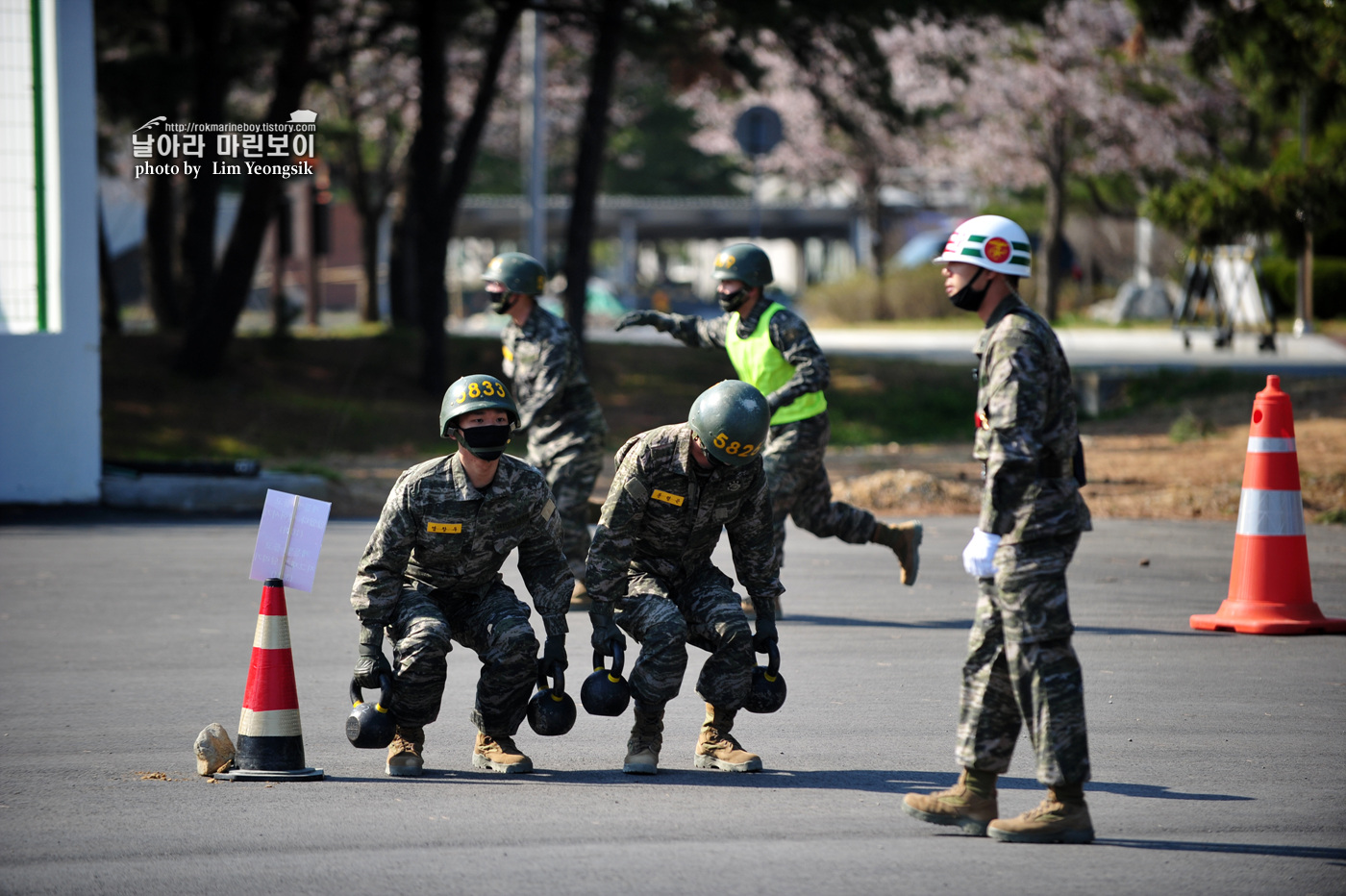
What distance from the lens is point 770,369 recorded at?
874cm

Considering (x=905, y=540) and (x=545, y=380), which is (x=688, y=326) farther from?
(x=905, y=540)

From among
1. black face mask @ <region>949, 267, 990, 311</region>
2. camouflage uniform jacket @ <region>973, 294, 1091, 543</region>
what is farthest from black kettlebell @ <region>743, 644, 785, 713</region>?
black face mask @ <region>949, 267, 990, 311</region>

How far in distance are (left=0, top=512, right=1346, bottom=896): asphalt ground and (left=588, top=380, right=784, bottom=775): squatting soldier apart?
241 millimetres

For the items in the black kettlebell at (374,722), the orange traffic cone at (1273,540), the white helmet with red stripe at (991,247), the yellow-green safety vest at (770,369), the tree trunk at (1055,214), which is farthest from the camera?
the tree trunk at (1055,214)

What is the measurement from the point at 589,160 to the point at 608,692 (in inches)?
613

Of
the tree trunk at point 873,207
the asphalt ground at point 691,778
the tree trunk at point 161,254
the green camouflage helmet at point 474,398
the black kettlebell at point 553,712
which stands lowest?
the asphalt ground at point 691,778

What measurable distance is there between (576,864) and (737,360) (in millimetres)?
4771

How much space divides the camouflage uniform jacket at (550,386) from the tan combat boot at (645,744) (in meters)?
3.57

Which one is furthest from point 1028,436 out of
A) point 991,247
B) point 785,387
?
point 785,387

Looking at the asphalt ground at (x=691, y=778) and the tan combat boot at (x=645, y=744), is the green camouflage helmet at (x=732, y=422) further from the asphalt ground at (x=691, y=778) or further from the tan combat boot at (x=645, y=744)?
the asphalt ground at (x=691, y=778)

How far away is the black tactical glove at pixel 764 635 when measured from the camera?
5617 mm

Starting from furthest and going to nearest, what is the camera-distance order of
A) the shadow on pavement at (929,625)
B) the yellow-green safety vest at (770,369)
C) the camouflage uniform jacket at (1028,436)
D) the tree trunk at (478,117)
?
the tree trunk at (478,117) < the yellow-green safety vest at (770,369) < the shadow on pavement at (929,625) < the camouflage uniform jacket at (1028,436)

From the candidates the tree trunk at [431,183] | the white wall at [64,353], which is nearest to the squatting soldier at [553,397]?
the white wall at [64,353]

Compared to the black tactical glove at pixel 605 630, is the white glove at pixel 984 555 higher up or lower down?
higher up
